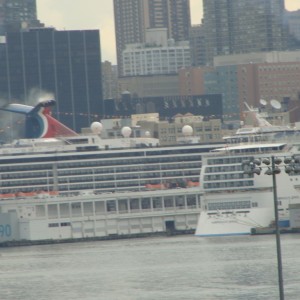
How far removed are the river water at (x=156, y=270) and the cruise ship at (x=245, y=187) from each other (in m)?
2.33

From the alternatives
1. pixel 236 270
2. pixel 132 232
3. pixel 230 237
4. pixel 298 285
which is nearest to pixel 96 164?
pixel 132 232

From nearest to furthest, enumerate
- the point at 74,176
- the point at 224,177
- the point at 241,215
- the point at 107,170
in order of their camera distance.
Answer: the point at 241,215
the point at 224,177
the point at 74,176
the point at 107,170

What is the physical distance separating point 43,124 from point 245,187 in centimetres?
2303

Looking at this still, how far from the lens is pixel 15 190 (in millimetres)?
122312

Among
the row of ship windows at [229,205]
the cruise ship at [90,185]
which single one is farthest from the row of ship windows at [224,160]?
the cruise ship at [90,185]

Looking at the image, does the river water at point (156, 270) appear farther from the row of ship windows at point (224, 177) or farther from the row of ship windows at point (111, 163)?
the row of ship windows at point (111, 163)

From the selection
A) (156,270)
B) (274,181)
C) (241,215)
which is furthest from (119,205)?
(274,181)

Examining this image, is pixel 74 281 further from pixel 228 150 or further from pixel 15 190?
pixel 15 190

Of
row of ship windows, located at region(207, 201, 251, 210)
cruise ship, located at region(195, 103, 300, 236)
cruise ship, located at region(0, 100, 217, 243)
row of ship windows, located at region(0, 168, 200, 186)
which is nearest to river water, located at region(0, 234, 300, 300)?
cruise ship, located at region(195, 103, 300, 236)

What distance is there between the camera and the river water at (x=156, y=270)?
70.4 meters

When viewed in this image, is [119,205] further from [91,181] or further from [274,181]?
[274,181]

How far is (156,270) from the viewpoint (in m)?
80.7

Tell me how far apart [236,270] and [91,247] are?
23786mm

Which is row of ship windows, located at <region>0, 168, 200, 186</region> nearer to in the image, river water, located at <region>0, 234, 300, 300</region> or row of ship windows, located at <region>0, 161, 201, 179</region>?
row of ship windows, located at <region>0, 161, 201, 179</region>
